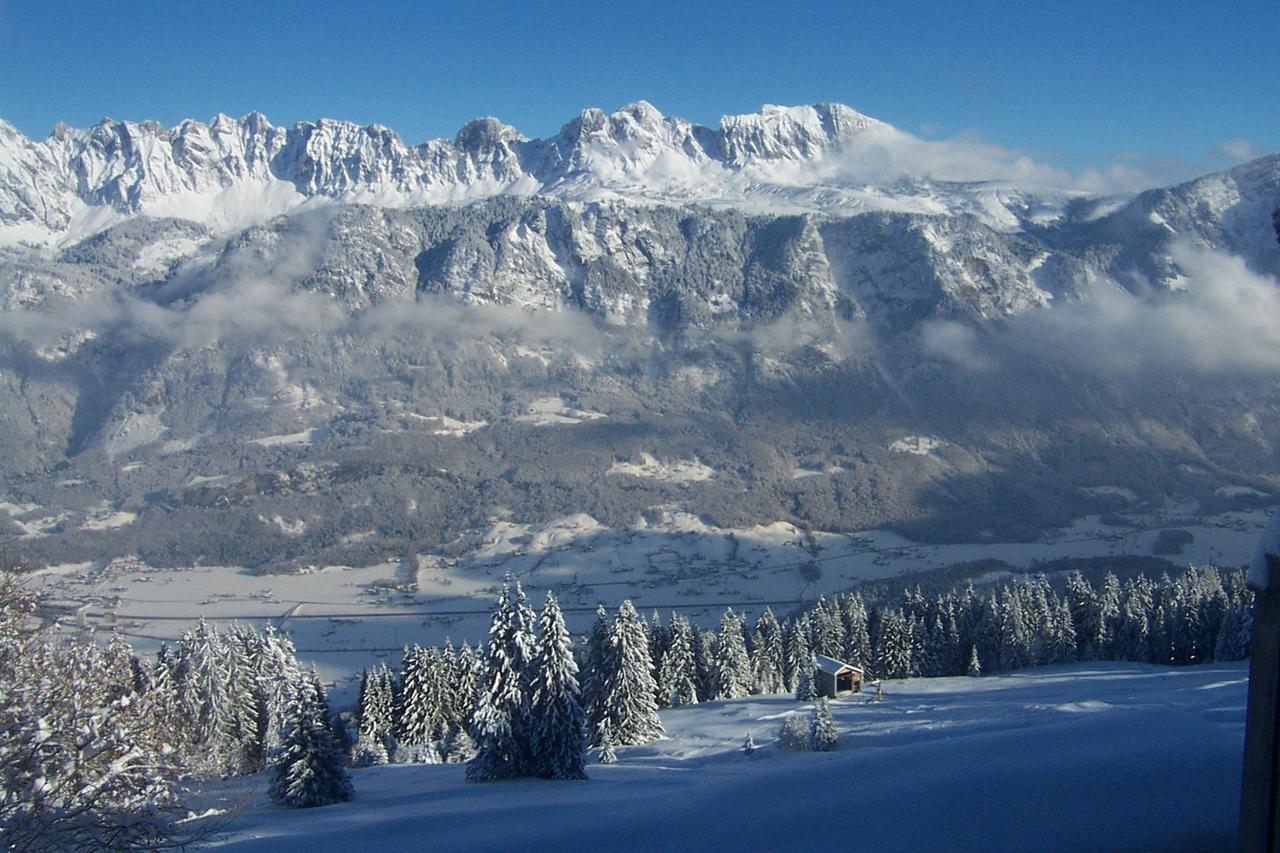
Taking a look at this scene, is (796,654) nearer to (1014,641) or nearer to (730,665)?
(730,665)

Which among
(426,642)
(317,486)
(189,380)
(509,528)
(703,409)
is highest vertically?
(189,380)

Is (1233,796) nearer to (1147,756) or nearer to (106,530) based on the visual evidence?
(1147,756)

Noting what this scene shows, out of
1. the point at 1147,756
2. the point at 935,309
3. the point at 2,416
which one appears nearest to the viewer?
the point at 1147,756

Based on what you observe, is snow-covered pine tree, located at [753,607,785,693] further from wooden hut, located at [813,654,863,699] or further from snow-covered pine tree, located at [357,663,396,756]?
snow-covered pine tree, located at [357,663,396,756]

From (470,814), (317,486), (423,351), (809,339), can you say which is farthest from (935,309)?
(470,814)

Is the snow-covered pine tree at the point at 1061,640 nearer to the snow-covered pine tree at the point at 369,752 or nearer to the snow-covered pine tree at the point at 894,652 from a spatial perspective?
the snow-covered pine tree at the point at 894,652

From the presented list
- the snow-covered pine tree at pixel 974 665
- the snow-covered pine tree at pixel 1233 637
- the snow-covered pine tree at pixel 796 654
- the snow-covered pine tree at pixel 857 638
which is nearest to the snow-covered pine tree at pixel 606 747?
the snow-covered pine tree at pixel 796 654
